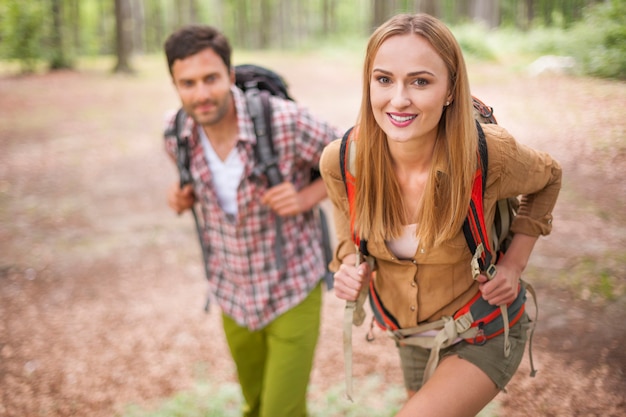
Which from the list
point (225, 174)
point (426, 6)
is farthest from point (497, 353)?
point (426, 6)

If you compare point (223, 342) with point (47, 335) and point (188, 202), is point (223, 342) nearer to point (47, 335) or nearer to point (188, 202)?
point (47, 335)

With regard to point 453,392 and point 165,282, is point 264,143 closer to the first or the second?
point 453,392

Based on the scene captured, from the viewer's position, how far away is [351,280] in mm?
2416

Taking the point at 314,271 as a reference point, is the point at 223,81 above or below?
above

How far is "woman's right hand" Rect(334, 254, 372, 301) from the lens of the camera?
7.88ft

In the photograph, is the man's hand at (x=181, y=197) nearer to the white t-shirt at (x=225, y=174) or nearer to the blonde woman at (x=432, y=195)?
the white t-shirt at (x=225, y=174)

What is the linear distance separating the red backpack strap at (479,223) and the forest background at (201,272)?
1.58m

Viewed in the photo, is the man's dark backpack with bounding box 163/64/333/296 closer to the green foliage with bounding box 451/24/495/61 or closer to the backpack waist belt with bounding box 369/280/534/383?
the backpack waist belt with bounding box 369/280/534/383

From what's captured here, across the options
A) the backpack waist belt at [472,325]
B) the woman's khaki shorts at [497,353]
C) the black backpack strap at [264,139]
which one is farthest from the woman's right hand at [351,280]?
the black backpack strap at [264,139]

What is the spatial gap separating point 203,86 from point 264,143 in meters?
0.49

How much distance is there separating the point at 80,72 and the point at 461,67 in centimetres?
2080

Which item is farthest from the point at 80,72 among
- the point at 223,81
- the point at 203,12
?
the point at 203,12

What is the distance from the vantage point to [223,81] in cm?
336

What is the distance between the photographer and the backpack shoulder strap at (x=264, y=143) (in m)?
3.24
